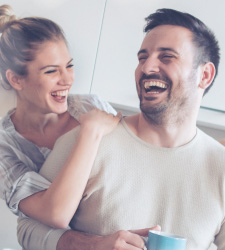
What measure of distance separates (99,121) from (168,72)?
7.2 inches

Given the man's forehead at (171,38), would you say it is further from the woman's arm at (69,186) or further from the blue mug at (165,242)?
the blue mug at (165,242)

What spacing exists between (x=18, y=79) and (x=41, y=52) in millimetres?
78

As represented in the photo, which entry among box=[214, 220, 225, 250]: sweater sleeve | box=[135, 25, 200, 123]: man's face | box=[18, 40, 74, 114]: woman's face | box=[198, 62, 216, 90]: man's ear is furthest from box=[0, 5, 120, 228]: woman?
box=[214, 220, 225, 250]: sweater sleeve

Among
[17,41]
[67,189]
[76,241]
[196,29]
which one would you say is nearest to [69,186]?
[67,189]

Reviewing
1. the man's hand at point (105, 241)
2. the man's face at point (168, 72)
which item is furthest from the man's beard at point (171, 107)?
the man's hand at point (105, 241)

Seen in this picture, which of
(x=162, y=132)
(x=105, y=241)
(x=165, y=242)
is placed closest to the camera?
(x=165, y=242)

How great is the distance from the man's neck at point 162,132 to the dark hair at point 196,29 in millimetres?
109

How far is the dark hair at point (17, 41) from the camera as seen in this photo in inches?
35.9

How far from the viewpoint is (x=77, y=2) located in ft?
3.18

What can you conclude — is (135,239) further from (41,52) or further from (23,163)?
(41,52)

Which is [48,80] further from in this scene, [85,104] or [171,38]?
[171,38]

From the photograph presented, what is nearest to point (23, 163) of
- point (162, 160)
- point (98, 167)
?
point (98, 167)

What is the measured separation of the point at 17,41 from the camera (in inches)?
36.0

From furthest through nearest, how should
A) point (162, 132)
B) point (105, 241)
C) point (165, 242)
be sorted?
point (162, 132) → point (105, 241) → point (165, 242)
